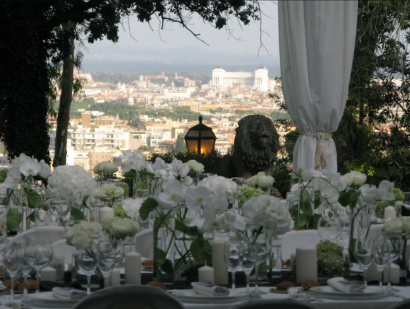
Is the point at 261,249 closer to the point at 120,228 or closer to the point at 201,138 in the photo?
the point at 120,228

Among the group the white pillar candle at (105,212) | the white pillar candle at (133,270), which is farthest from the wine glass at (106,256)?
the white pillar candle at (105,212)

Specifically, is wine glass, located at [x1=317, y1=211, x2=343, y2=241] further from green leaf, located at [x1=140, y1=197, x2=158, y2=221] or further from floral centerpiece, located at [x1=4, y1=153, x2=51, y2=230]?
floral centerpiece, located at [x1=4, y1=153, x2=51, y2=230]

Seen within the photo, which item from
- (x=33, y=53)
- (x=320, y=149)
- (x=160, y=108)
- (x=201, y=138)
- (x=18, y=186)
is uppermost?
(x=33, y=53)

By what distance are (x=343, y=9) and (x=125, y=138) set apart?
469 inches

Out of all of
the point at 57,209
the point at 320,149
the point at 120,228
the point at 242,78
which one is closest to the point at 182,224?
the point at 120,228

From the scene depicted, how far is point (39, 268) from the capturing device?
2.70m

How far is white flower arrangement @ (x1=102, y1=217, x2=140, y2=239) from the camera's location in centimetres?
280

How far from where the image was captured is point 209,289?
2.75m

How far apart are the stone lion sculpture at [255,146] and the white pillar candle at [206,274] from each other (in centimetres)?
392

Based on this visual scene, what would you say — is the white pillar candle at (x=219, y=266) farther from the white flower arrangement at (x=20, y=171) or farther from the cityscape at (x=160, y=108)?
the cityscape at (x=160, y=108)

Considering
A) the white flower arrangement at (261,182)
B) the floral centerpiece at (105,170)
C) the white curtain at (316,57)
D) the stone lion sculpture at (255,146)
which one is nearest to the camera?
the white flower arrangement at (261,182)

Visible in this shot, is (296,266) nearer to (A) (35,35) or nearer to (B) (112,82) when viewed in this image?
(A) (35,35)

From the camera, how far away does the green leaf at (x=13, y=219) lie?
12.9 feet

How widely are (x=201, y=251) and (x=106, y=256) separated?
17.7 inches
